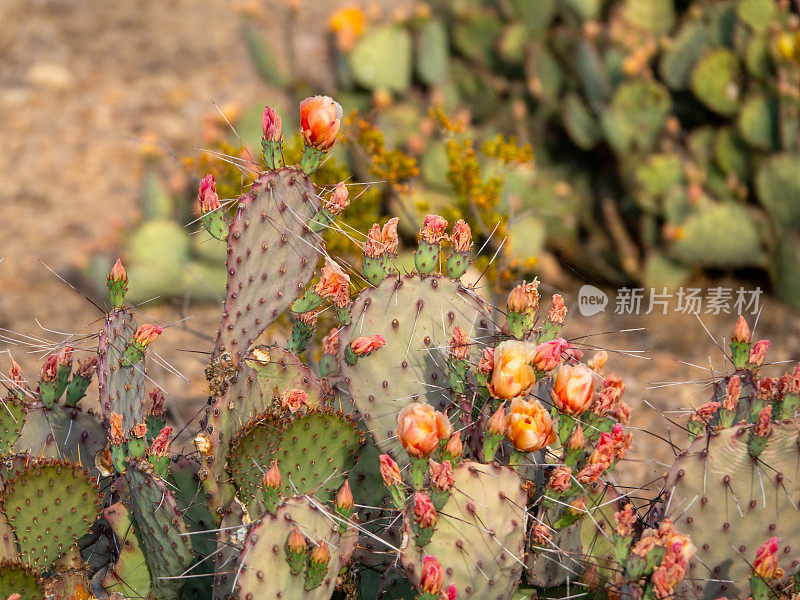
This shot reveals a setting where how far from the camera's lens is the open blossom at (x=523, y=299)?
1564 millimetres

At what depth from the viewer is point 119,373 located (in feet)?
5.30

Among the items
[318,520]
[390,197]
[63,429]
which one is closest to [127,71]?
[390,197]

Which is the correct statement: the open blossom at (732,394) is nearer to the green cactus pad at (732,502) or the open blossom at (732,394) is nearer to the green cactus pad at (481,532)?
the green cactus pad at (732,502)

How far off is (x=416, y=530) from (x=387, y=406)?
0.42 m

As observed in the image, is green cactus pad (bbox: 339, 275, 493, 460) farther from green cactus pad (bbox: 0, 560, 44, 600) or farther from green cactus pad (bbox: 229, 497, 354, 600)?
green cactus pad (bbox: 0, 560, 44, 600)

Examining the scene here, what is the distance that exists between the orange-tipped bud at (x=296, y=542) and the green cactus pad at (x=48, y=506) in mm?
518

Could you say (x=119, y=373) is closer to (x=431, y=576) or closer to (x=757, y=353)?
(x=431, y=576)

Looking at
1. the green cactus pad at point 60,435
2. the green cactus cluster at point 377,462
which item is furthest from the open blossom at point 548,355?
the green cactus pad at point 60,435

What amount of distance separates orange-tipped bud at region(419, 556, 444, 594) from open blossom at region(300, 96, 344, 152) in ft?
2.51

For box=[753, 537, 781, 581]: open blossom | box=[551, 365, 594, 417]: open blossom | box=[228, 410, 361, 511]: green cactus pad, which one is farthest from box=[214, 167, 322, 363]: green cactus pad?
box=[753, 537, 781, 581]: open blossom

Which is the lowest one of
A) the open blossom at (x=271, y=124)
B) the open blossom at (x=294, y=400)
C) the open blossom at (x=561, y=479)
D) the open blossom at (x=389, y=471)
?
the open blossom at (x=294, y=400)

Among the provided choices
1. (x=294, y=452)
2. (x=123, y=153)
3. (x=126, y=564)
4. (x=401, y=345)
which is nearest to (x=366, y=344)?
(x=401, y=345)

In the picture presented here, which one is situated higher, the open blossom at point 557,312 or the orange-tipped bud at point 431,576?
the open blossom at point 557,312

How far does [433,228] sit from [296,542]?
2.05 feet
